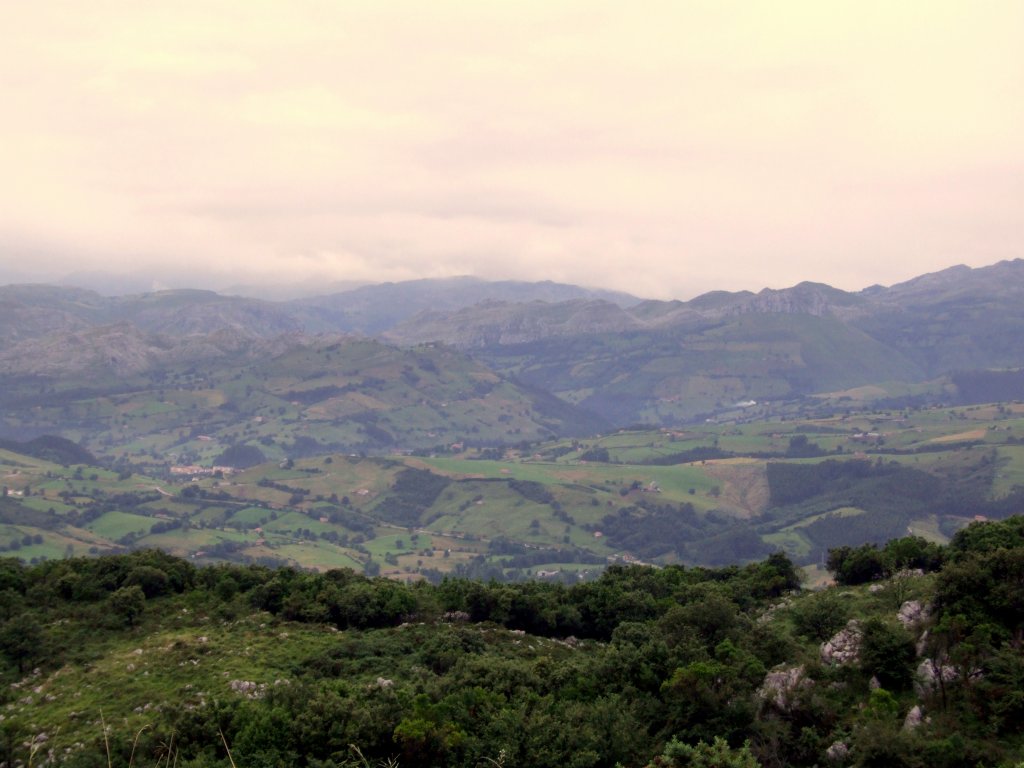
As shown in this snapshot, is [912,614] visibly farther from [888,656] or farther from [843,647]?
[888,656]

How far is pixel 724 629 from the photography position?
48.3 metres

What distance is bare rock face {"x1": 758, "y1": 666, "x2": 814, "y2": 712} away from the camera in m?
39.5

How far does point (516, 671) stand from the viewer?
45.6 metres

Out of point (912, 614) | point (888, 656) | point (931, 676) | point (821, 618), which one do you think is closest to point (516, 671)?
point (888, 656)

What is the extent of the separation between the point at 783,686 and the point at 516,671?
1363cm

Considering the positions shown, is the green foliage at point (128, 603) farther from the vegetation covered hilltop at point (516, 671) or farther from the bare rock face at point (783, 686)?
the bare rock face at point (783, 686)

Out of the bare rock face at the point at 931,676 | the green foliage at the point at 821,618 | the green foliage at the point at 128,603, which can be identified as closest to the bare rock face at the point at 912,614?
the green foliage at the point at 821,618

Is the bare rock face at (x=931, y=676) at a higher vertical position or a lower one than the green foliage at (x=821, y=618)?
higher

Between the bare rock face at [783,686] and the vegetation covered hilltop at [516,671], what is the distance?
115 mm

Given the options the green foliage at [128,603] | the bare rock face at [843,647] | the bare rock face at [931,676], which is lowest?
the green foliage at [128,603]

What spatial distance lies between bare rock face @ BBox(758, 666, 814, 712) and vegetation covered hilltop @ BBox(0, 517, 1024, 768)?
0.11 metres

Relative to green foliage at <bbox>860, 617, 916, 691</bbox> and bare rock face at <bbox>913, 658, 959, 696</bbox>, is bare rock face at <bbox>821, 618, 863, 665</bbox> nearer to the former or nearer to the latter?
green foliage at <bbox>860, 617, 916, 691</bbox>

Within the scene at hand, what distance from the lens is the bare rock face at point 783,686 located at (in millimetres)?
39469

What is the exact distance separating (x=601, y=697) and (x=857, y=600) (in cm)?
2401
